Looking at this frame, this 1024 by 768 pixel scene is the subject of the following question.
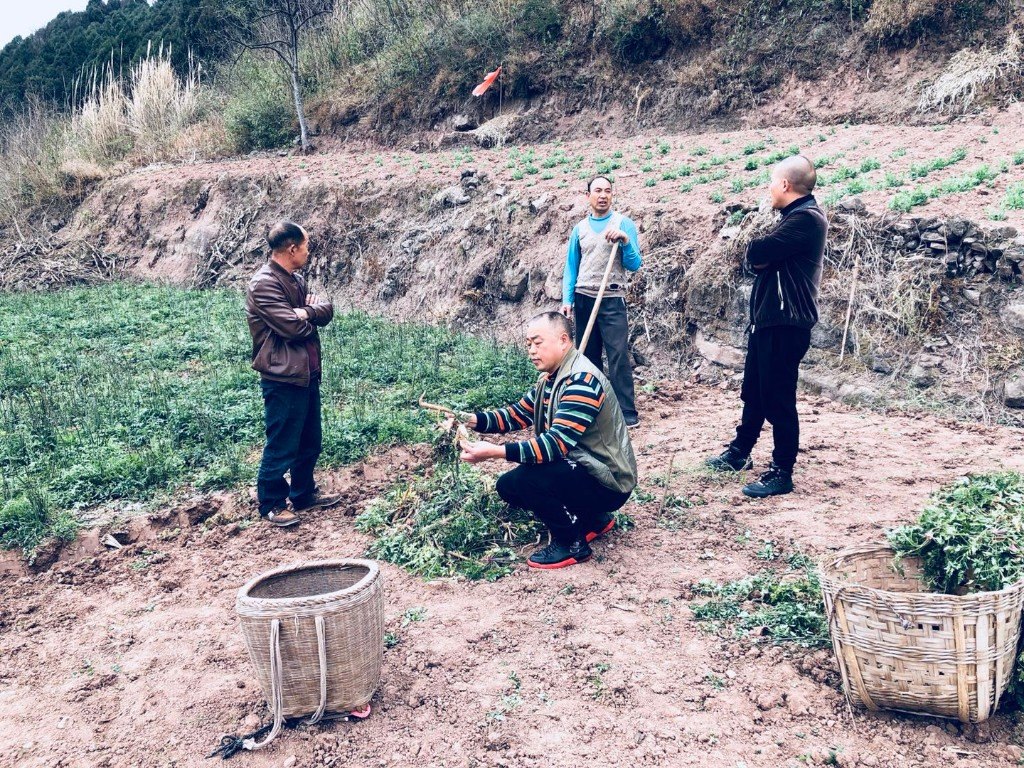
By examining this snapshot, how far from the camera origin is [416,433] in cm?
637

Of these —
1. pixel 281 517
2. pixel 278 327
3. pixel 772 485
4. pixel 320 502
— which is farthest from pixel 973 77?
pixel 281 517

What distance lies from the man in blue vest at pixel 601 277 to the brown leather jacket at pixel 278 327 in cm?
226

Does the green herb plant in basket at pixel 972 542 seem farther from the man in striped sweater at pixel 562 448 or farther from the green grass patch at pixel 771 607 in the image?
the man in striped sweater at pixel 562 448

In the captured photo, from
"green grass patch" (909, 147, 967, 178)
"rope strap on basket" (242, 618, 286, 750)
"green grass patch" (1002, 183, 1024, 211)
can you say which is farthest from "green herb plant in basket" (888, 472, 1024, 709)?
"green grass patch" (909, 147, 967, 178)

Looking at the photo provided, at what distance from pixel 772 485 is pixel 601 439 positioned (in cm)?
157

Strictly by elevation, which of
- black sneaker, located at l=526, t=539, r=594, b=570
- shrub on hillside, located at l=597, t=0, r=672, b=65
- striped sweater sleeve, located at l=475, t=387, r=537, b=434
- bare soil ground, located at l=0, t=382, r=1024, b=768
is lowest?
bare soil ground, located at l=0, t=382, r=1024, b=768

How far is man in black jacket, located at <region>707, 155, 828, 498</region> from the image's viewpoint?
4.60 meters

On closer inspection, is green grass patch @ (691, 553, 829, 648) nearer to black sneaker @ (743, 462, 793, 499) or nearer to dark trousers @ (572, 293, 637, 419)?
black sneaker @ (743, 462, 793, 499)

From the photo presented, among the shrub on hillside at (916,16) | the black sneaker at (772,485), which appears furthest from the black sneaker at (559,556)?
the shrub on hillside at (916,16)

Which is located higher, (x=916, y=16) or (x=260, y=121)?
(x=260, y=121)

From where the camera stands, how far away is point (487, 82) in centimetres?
1495

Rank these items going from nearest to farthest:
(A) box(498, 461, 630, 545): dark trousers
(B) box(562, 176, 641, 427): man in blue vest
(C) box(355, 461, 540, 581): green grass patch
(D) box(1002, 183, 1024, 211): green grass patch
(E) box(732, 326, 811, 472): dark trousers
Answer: (A) box(498, 461, 630, 545): dark trousers
(C) box(355, 461, 540, 581): green grass patch
(E) box(732, 326, 811, 472): dark trousers
(B) box(562, 176, 641, 427): man in blue vest
(D) box(1002, 183, 1024, 211): green grass patch

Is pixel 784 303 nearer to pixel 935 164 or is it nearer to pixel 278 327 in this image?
pixel 278 327

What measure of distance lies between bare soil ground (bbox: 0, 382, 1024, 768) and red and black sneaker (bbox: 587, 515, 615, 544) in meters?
0.08
